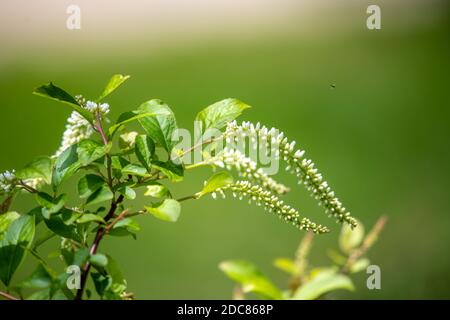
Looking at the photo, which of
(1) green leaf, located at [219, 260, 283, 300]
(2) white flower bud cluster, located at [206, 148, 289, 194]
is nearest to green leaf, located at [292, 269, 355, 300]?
(1) green leaf, located at [219, 260, 283, 300]

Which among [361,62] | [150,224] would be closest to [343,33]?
[361,62]

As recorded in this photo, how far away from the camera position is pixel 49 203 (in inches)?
27.4

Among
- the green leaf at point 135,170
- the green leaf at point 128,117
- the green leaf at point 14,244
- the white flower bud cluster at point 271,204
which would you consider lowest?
the green leaf at point 14,244

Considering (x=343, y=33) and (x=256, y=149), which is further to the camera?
(x=343, y=33)

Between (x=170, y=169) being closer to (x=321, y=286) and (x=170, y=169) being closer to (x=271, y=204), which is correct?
(x=271, y=204)

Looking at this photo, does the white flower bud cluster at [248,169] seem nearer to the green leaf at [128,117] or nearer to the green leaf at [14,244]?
the green leaf at [128,117]

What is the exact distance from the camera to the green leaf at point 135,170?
709 mm

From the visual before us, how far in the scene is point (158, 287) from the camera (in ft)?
8.27

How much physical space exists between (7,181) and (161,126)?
0.22 m

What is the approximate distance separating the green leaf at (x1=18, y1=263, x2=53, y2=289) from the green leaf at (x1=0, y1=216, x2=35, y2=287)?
0.12ft

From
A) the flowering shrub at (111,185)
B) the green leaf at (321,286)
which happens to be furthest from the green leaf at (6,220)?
the green leaf at (321,286)

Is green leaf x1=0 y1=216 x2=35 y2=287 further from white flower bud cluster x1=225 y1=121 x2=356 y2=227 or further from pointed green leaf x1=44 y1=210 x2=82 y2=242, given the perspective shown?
white flower bud cluster x1=225 y1=121 x2=356 y2=227
